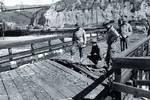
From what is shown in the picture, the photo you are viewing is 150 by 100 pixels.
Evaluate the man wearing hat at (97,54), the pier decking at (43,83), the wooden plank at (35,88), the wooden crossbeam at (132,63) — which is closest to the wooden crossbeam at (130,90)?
the wooden crossbeam at (132,63)

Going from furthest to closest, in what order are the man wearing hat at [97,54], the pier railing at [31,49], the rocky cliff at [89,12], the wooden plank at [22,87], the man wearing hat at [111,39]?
1. the rocky cliff at [89,12]
2. the pier railing at [31,49]
3. the man wearing hat at [111,39]
4. the man wearing hat at [97,54]
5. the wooden plank at [22,87]

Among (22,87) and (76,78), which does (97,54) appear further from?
(22,87)

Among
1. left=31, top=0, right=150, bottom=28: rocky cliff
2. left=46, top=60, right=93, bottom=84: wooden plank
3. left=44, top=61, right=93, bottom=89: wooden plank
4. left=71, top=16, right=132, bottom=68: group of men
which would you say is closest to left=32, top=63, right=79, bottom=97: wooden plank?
left=44, top=61, right=93, bottom=89: wooden plank

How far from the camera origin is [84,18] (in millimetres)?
104625

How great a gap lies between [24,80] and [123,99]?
13.3 feet

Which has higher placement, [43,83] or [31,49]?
[31,49]

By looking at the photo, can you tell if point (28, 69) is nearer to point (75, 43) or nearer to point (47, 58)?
point (47, 58)

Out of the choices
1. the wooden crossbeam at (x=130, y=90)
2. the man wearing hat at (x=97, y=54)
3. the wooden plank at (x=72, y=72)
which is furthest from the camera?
the man wearing hat at (x=97, y=54)

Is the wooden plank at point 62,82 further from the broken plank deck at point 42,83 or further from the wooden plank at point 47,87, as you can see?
the wooden plank at point 47,87

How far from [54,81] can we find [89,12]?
99976 mm

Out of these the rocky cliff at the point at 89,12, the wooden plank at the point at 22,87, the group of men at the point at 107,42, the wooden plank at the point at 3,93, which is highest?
the rocky cliff at the point at 89,12

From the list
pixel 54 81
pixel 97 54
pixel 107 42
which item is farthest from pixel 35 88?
pixel 107 42

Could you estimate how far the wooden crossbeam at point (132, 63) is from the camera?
369cm

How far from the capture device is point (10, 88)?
22.2 ft
